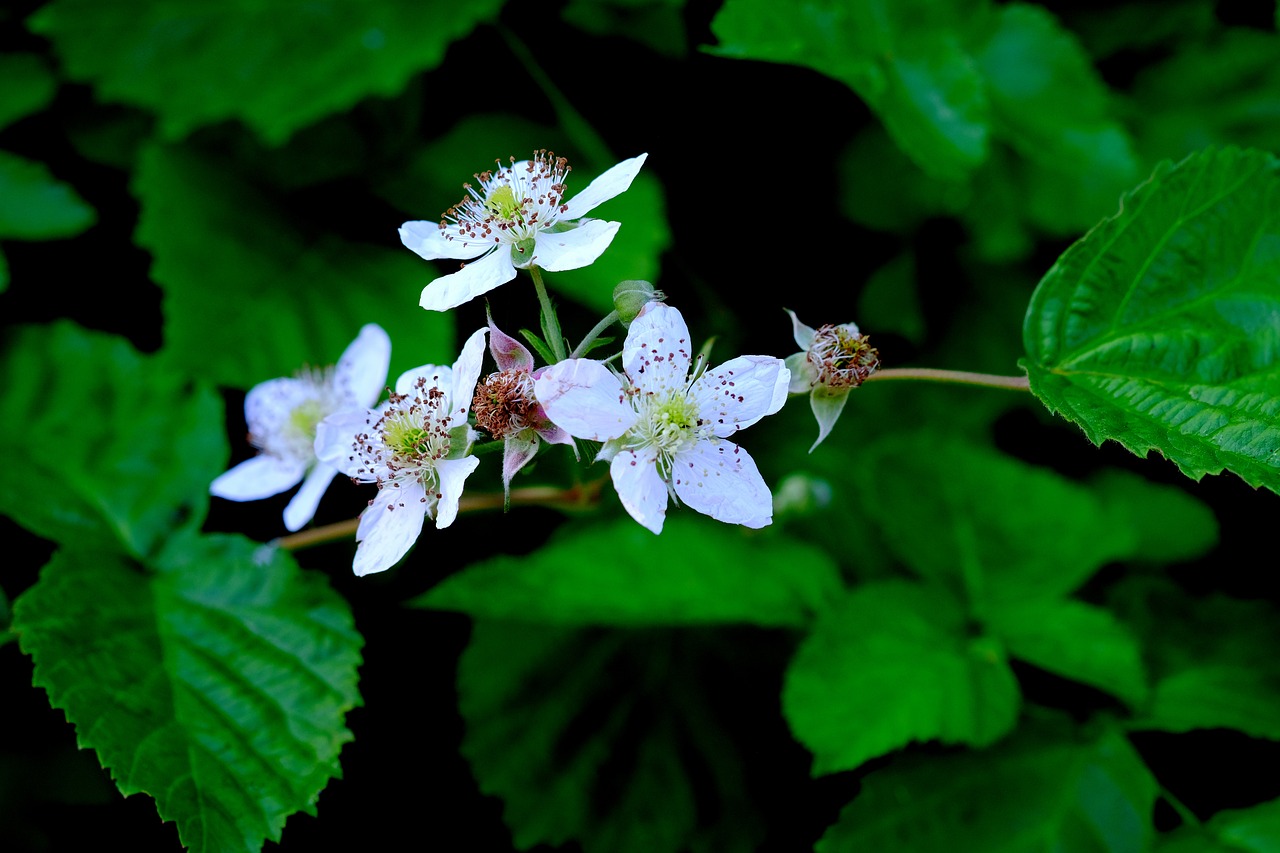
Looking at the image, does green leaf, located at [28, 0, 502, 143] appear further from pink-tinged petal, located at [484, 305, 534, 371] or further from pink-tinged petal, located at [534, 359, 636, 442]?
pink-tinged petal, located at [534, 359, 636, 442]

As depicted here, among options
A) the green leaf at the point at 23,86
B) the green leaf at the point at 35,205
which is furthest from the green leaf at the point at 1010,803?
the green leaf at the point at 23,86

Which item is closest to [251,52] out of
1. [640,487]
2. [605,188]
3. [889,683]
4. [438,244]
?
[438,244]

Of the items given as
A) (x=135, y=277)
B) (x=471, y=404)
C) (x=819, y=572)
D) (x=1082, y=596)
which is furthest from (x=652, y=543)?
(x=135, y=277)

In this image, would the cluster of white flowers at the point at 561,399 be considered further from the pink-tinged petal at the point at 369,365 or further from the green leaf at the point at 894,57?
the green leaf at the point at 894,57

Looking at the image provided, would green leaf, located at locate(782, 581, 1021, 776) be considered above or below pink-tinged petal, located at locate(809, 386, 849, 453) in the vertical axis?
below

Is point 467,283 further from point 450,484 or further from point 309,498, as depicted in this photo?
point 309,498

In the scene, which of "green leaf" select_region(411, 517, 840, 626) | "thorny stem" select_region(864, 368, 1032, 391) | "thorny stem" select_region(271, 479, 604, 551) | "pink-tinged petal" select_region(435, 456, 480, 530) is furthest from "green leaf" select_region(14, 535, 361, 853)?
"thorny stem" select_region(864, 368, 1032, 391)

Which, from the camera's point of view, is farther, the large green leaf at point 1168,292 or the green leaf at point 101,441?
the green leaf at point 101,441
